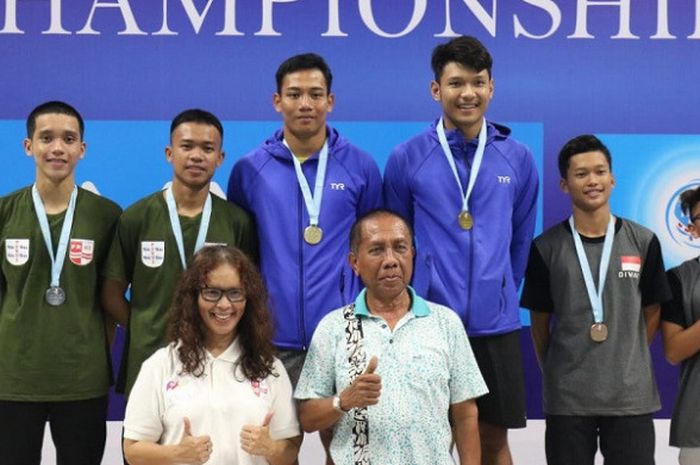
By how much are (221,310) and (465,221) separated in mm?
1120

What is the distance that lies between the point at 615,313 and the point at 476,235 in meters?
0.67

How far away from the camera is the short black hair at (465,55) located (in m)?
3.92

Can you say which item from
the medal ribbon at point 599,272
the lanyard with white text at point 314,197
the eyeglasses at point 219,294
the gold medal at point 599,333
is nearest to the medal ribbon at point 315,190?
the lanyard with white text at point 314,197

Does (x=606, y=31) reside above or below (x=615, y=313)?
above

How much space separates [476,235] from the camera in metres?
3.89

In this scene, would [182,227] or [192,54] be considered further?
[192,54]

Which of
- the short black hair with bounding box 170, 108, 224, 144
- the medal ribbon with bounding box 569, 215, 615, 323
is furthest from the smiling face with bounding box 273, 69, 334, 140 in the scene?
the medal ribbon with bounding box 569, 215, 615, 323

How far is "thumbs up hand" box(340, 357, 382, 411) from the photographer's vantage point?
3.04 m

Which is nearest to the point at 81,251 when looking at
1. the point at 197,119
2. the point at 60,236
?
the point at 60,236

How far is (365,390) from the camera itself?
→ 3.05m

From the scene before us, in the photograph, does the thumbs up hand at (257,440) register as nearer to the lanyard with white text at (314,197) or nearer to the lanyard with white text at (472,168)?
the lanyard with white text at (314,197)

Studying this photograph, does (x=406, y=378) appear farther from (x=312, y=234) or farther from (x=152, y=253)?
(x=152, y=253)

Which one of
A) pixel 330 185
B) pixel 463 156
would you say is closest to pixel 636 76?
pixel 463 156

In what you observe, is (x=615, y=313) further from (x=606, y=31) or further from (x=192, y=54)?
Answer: (x=192, y=54)
